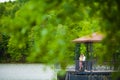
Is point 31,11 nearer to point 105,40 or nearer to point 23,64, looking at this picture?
point 105,40

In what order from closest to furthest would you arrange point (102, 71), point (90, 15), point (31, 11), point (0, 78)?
point (31, 11) < point (90, 15) < point (102, 71) < point (0, 78)

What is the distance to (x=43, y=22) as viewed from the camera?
7.46 ft

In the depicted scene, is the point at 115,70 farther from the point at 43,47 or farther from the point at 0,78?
the point at 0,78

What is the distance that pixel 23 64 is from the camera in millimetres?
37375

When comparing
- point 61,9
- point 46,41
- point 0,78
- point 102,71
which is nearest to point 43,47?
point 46,41

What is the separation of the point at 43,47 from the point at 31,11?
0.22 m

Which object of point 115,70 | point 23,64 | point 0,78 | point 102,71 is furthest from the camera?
point 23,64

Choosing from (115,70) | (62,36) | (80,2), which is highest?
(80,2)

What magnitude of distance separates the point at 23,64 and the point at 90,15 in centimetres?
3533

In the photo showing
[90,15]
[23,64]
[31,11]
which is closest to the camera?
[31,11]

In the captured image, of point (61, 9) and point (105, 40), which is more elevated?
point (61, 9)

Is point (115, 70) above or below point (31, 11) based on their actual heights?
below

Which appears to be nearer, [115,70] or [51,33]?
[51,33]

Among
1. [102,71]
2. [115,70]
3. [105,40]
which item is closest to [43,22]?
[105,40]
